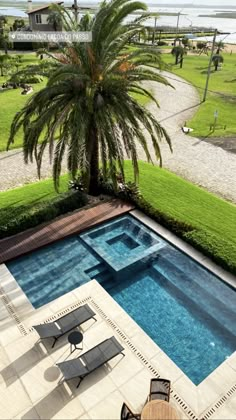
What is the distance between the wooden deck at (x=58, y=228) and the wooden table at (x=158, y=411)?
25.4ft

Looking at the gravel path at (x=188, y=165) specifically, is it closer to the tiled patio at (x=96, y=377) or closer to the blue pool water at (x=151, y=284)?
the blue pool water at (x=151, y=284)

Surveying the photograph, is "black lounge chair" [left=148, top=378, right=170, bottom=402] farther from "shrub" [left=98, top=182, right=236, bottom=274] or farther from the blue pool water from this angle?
"shrub" [left=98, top=182, right=236, bottom=274]

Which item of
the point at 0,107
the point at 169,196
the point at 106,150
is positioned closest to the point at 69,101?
the point at 106,150

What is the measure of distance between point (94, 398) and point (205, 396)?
284 cm

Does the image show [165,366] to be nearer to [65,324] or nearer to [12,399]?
[65,324]

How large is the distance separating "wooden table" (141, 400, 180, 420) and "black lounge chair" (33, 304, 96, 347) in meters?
3.07

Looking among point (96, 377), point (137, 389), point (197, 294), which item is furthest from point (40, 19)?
point (137, 389)

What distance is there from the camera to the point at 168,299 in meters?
11.7

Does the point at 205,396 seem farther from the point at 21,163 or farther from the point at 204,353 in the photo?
the point at 21,163

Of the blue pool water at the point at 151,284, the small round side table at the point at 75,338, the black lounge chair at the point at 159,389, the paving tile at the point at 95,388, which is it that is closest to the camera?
the black lounge chair at the point at 159,389

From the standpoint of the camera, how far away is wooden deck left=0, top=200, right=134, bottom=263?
1359 centimetres

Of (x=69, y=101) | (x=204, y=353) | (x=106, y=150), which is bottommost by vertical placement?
(x=204, y=353)

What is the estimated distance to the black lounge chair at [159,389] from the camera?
8.12 metres

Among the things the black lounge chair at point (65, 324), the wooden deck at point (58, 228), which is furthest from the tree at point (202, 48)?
the black lounge chair at point (65, 324)
